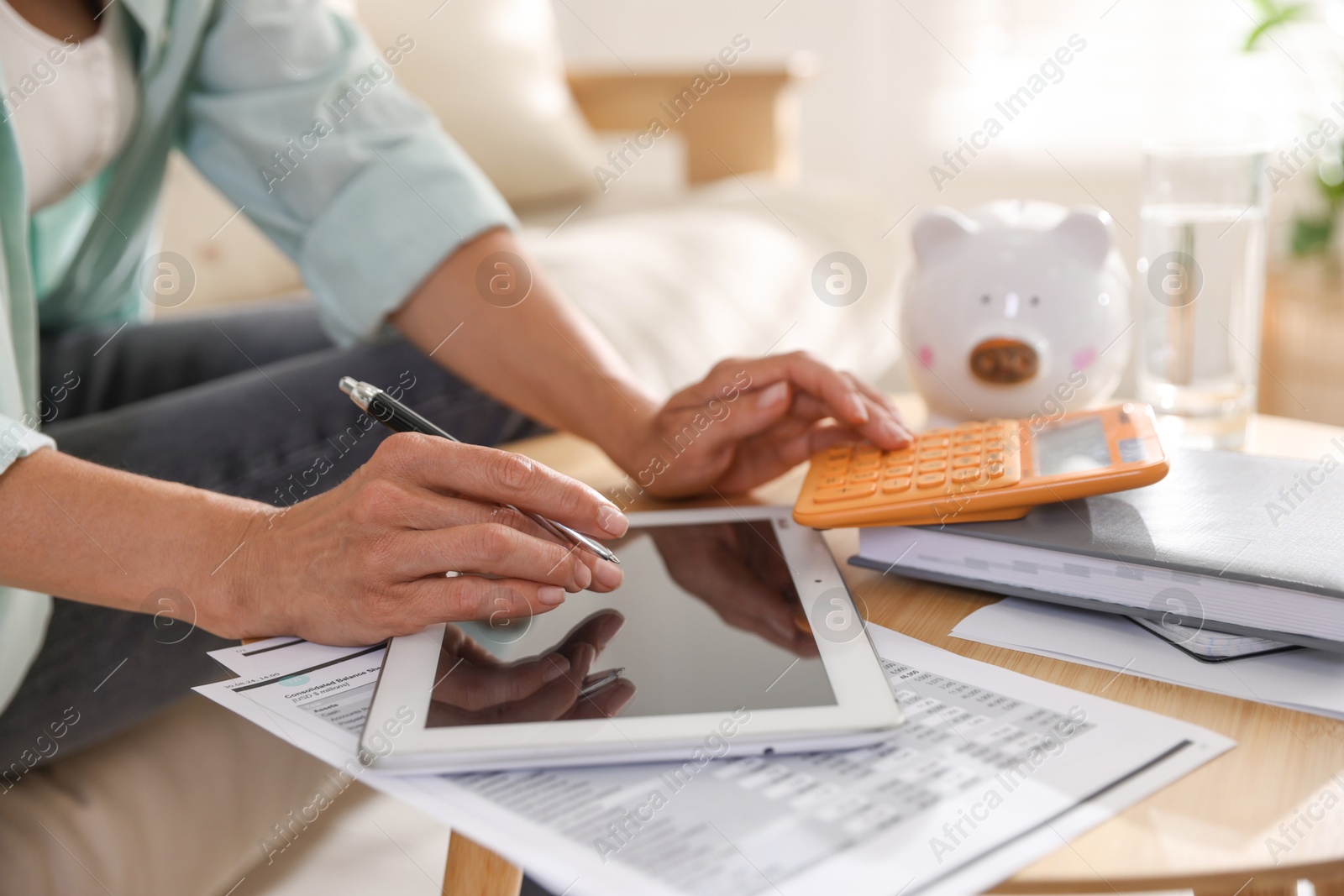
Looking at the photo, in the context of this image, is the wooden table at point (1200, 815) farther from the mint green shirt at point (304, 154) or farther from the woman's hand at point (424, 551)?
the mint green shirt at point (304, 154)

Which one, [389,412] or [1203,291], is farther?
[1203,291]

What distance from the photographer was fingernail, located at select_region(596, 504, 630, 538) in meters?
0.44

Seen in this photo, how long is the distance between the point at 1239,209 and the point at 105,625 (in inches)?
31.0

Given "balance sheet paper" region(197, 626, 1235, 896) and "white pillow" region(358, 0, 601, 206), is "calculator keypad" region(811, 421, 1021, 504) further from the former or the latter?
"white pillow" region(358, 0, 601, 206)

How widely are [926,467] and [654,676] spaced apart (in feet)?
0.65

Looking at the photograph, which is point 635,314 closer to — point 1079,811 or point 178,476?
point 178,476

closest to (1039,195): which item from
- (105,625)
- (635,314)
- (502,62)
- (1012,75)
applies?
(1012,75)

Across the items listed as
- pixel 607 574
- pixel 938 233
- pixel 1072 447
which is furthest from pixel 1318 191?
pixel 607 574

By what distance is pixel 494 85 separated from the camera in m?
1.55

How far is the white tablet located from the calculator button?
0.09ft

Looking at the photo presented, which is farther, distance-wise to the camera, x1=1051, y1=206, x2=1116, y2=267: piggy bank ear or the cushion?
the cushion

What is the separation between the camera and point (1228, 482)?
51 cm

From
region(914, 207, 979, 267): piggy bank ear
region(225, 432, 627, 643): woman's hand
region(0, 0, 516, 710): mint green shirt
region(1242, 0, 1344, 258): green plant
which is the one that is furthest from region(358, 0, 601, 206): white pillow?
region(225, 432, 627, 643): woman's hand

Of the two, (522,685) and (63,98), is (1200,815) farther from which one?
(63,98)
